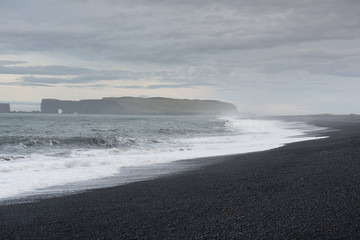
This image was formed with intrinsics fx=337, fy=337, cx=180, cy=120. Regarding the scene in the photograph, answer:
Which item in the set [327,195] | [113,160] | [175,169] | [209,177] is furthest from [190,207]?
[113,160]

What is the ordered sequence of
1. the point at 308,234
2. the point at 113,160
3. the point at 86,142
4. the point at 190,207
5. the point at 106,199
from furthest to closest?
1. the point at 86,142
2. the point at 113,160
3. the point at 106,199
4. the point at 190,207
5. the point at 308,234

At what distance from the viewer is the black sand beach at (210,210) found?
4145 millimetres

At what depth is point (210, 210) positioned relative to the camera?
16.6 ft

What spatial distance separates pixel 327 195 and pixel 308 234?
174 cm

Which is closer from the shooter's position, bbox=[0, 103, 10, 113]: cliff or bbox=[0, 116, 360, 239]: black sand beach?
bbox=[0, 116, 360, 239]: black sand beach

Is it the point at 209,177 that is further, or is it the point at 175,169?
the point at 175,169

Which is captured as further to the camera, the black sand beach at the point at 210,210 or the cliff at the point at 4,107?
the cliff at the point at 4,107

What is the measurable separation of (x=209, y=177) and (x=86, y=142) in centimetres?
1378

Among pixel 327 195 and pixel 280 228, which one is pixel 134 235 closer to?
pixel 280 228

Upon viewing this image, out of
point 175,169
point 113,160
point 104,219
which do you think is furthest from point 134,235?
point 113,160

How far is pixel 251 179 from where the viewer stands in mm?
7266

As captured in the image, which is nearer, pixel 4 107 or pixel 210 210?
pixel 210 210

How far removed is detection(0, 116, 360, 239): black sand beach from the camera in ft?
13.6

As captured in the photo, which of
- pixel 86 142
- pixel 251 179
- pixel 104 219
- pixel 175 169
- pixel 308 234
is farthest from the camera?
pixel 86 142
